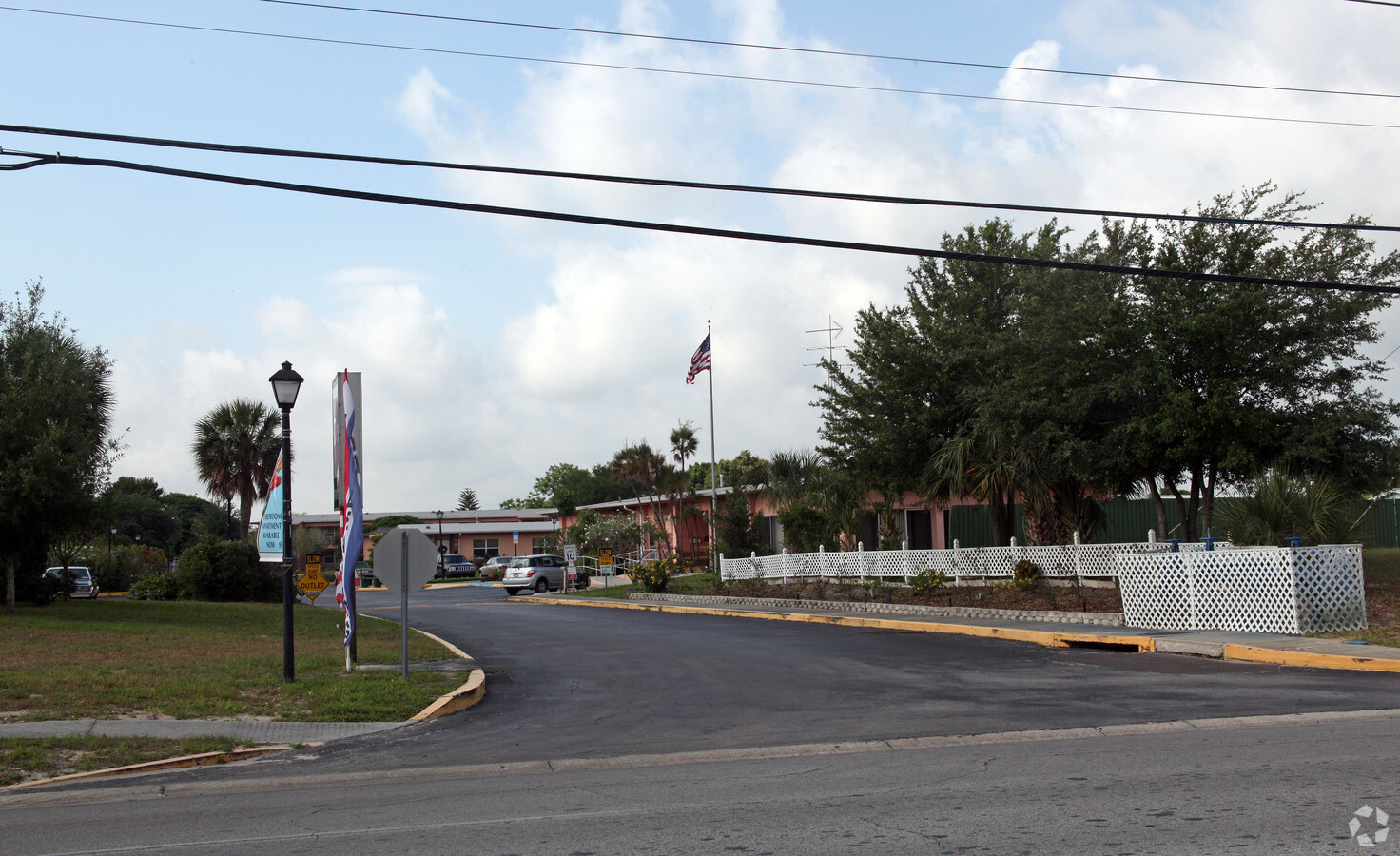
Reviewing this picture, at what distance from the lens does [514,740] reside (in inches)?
415

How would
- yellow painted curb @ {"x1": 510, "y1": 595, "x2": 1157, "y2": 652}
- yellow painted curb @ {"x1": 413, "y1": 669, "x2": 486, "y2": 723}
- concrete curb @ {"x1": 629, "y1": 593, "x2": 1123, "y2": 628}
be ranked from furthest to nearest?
concrete curb @ {"x1": 629, "y1": 593, "x2": 1123, "y2": 628}, yellow painted curb @ {"x1": 510, "y1": 595, "x2": 1157, "y2": 652}, yellow painted curb @ {"x1": 413, "y1": 669, "x2": 486, "y2": 723}

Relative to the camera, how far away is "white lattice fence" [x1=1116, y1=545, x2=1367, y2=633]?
16.7 meters

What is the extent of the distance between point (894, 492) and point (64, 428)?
2073cm

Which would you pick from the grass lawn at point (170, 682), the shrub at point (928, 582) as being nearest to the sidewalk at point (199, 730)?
the grass lawn at point (170, 682)

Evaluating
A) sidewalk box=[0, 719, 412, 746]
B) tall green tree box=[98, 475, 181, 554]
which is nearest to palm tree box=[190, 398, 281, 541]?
sidewalk box=[0, 719, 412, 746]

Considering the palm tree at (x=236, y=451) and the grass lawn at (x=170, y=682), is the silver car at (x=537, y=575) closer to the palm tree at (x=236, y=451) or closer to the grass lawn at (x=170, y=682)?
the palm tree at (x=236, y=451)

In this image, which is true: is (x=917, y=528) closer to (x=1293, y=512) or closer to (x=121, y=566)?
(x=1293, y=512)

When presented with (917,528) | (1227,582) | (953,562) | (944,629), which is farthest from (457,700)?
(917,528)

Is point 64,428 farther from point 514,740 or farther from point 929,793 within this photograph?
point 929,793

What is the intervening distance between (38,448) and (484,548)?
55.0 m

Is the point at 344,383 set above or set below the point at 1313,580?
above

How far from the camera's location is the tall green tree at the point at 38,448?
22.2 meters

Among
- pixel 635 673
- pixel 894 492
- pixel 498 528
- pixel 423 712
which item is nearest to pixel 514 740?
pixel 423 712

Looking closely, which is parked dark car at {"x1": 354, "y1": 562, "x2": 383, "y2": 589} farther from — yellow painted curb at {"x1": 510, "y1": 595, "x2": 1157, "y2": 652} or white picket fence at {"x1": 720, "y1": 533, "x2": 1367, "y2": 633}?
white picket fence at {"x1": 720, "y1": 533, "x2": 1367, "y2": 633}
